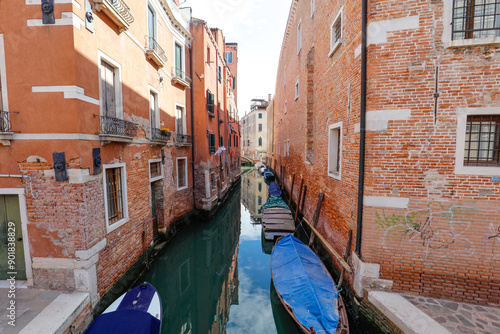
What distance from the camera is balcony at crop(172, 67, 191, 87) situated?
30.5ft

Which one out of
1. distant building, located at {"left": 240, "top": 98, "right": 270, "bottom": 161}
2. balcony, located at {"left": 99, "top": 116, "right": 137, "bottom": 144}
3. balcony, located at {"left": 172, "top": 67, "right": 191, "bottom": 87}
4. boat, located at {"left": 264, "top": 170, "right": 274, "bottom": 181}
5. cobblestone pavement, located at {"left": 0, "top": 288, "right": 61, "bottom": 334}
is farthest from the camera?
distant building, located at {"left": 240, "top": 98, "right": 270, "bottom": 161}

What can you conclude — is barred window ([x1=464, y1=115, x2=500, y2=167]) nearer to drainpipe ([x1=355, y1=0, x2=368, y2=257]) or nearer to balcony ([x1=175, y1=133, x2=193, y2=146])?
drainpipe ([x1=355, y1=0, x2=368, y2=257])

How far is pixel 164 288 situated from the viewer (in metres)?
6.45

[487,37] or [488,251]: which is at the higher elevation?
[487,37]

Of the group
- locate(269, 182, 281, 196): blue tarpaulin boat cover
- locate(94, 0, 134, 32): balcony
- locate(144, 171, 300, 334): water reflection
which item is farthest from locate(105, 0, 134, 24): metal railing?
locate(269, 182, 281, 196): blue tarpaulin boat cover

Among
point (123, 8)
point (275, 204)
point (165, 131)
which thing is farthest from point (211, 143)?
point (123, 8)

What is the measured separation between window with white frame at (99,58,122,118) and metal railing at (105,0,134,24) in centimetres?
128

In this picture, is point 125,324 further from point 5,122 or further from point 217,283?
point 5,122

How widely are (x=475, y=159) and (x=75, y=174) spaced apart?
25.2ft

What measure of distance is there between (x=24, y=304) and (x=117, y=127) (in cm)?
377

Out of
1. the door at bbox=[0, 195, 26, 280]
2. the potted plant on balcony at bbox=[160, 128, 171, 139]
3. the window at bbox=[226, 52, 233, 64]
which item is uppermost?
the window at bbox=[226, 52, 233, 64]

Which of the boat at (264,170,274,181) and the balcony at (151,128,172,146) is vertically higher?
the balcony at (151,128,172,146)

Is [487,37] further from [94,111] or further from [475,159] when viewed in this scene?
[94,111]

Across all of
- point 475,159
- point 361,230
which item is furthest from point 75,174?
point 475,159
